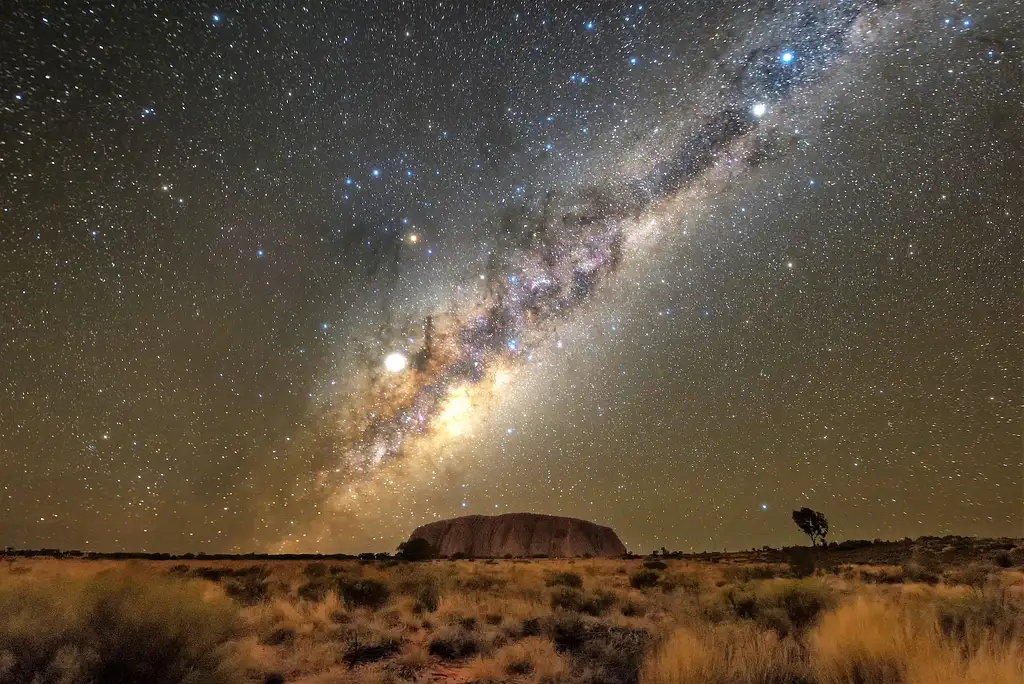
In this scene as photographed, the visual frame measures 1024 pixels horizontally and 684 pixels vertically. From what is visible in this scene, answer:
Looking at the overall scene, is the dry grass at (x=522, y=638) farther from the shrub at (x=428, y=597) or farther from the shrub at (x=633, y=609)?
the shrub at (x=428, y=597)

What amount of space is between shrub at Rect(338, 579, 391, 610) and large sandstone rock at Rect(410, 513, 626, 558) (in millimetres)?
89156

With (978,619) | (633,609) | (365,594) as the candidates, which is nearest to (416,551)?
(365,594)

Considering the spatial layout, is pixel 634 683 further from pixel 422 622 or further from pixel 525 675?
pixel 422 622

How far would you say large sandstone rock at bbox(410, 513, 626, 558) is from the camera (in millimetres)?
105062

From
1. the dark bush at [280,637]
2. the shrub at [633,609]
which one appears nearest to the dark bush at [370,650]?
the dark bush at [280,637]

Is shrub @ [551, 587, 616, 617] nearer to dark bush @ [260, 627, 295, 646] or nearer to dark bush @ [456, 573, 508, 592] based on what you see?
dark bush @ [456, 573, 508, 592]

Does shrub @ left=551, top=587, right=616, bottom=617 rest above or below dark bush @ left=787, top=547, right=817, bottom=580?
above

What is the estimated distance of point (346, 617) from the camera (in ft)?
42.7

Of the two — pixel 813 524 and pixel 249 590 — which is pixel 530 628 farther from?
pixel 813 524

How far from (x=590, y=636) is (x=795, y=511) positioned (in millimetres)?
53885

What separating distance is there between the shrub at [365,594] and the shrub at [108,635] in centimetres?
689

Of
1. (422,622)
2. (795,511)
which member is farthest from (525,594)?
(795,511)

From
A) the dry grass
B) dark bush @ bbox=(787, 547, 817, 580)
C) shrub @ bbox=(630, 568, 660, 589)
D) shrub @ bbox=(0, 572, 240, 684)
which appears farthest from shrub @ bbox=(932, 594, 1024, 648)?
shrub @ bbox=(630, 568, 660, 589)

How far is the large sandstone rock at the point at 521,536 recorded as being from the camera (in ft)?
345
